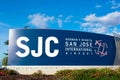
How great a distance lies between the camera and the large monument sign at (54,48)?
74.9 feet

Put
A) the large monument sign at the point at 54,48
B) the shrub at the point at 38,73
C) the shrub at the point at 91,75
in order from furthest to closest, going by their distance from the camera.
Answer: the large monument sign at the point at 54,48, the shrub at the point at 38,73, the shrub at the point at 91,75

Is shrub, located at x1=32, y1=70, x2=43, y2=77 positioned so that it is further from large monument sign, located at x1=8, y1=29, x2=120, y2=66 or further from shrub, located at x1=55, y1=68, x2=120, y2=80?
shrub, located at x1=55, y1=68, x2=120, y2=80

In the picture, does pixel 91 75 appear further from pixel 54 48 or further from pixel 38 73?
pixel 54 48

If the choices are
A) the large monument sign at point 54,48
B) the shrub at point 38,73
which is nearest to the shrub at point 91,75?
the shrub at point 38,73

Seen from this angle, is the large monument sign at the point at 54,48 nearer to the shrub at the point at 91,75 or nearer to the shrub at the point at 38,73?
the shrub at the point at 38,73

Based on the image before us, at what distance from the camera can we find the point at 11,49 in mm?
23062

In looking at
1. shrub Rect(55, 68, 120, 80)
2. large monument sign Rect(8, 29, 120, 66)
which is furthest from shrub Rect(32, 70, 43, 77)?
shrub Rect(55, 68, 120, 80)

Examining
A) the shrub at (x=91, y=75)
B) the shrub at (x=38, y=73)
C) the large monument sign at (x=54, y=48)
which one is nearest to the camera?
the shrub at (x=91, y=75)

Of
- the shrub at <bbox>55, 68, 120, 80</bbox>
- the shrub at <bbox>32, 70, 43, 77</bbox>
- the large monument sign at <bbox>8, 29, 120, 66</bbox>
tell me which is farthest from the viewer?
the large monument sign at <bbox>8, 29, 120, 66</bbox>

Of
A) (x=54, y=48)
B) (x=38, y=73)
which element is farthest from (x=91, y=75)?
(x=54, y=48)

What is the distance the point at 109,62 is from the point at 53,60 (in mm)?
4177

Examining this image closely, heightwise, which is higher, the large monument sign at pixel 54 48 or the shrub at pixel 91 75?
the large monument sign at pixel 54 48

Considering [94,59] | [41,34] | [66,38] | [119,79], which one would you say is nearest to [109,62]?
[94,59]

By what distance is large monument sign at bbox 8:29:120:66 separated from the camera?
22828 mm
